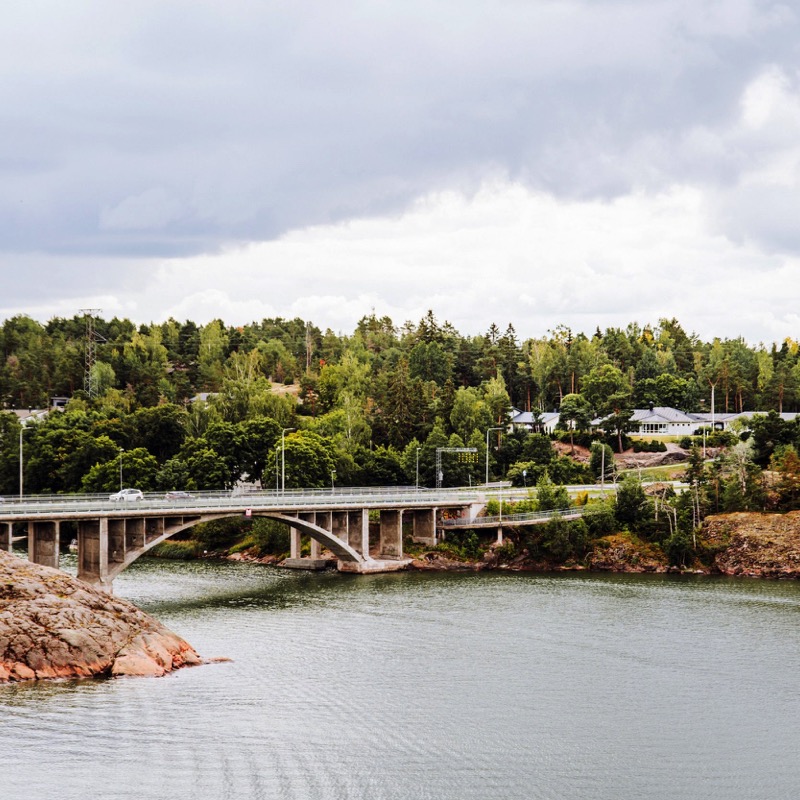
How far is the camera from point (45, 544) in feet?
228

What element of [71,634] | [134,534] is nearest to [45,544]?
[134,534]

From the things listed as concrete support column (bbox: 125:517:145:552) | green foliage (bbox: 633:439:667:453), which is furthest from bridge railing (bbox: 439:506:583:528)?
green foliage (bbox: 633:439:667:453)

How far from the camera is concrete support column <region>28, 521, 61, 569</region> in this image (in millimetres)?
69000

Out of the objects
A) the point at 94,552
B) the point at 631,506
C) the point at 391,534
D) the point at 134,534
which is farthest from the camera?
the point at 631,506

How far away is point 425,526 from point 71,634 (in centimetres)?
5104

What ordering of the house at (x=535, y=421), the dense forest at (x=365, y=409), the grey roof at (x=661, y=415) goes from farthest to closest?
the grey roof at (x=661, y=415) → the house at (x=535, y=421) → the dense forest at (x=365, y=409)

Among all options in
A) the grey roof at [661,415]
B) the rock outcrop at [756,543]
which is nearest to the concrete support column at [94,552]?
the rock outcrop at [756,543]

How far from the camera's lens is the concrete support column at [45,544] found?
226 feet

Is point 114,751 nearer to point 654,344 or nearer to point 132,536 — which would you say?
point 132,536

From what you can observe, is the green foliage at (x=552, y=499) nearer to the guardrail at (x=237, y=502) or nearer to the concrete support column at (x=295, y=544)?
the guardrail at (x=237, y=502)

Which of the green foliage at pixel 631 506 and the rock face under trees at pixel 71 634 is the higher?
the green foliage at pixel 631 506

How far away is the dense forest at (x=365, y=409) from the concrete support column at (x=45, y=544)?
55.9ft

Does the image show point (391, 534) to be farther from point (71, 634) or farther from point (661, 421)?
point (661, 421)

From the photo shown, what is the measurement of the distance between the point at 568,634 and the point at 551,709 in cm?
1562
